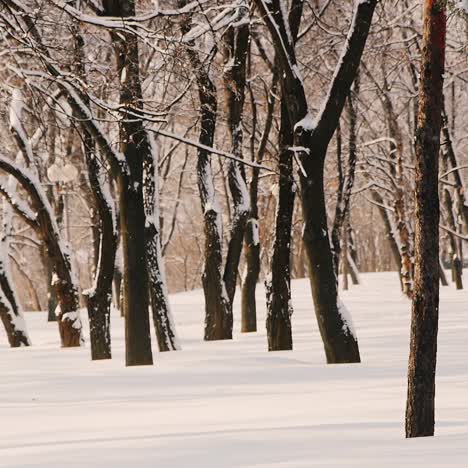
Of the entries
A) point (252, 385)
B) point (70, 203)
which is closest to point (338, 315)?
point (252, 385)

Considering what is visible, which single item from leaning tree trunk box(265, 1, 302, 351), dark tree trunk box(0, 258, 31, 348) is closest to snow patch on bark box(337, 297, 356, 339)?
leaning tree trunk box(265, 1, 302, 351)

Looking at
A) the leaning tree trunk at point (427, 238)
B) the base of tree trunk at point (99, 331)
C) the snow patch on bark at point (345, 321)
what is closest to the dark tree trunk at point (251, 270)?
the base of tree trunk at point (99, 331)

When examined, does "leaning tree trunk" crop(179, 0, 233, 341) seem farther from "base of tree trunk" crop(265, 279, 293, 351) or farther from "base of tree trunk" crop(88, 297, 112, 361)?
"base of tree trunk" crop(265, 279, 293, 351)

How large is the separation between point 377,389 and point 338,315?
91.7 inches

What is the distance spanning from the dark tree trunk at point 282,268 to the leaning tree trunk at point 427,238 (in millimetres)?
7980

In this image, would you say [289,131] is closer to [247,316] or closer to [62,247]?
[62,247]

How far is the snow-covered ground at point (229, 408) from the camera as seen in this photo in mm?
6895

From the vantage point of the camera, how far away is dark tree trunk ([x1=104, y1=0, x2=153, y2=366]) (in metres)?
13.7

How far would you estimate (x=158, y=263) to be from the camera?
1709cm

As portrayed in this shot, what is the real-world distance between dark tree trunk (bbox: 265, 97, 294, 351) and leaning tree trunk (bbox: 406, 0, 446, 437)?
26.2 ft

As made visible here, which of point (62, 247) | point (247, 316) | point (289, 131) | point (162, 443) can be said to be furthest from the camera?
point (247, 316)

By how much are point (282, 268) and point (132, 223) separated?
2.92 metres

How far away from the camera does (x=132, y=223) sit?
1377cm

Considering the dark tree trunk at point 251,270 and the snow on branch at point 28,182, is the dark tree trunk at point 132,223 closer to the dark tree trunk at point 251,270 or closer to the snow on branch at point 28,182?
the snow on branch at point 28,182
